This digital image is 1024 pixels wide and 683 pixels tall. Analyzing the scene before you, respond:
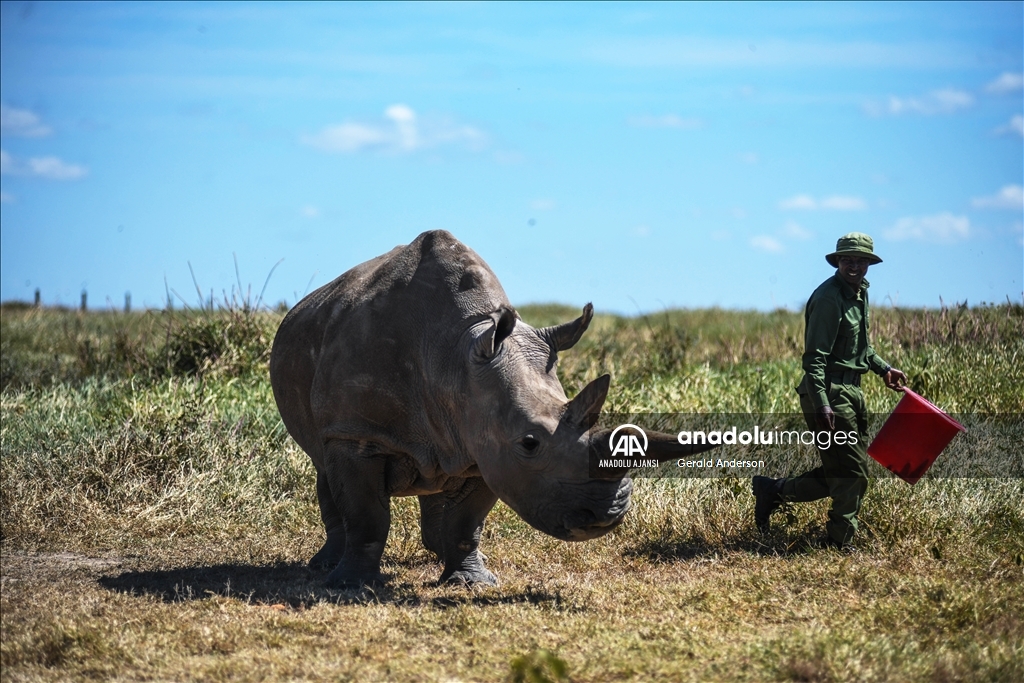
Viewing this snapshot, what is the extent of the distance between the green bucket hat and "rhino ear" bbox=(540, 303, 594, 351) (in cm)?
202

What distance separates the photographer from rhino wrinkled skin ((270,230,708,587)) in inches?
235

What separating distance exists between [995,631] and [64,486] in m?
6.98

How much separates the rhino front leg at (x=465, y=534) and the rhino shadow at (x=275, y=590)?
31cm

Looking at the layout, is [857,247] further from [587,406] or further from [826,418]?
[587,406]

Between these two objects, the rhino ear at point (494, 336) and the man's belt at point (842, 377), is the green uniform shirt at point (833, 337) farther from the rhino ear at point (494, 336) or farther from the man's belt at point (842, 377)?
the rhino ear at point (494, 336)

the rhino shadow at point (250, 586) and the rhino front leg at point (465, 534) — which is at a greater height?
the rhino front leg at point (465, 534)

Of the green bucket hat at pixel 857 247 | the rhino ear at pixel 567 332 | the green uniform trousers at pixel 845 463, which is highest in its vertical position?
the green bucket hat at pixel 857 247

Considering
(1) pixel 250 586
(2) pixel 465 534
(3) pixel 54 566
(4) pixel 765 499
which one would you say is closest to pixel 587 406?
(2) pixel 465 534

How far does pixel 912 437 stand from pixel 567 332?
2.56 m

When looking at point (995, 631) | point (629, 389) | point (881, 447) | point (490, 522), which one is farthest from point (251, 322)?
point (995, 631)

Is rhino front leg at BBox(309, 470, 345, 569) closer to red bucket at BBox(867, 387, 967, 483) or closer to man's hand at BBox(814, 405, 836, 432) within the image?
man's hand at BBox(814, 405, 836, 432)

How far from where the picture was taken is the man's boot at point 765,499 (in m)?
8.03

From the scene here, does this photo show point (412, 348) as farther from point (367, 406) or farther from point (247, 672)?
point (247, 672)
